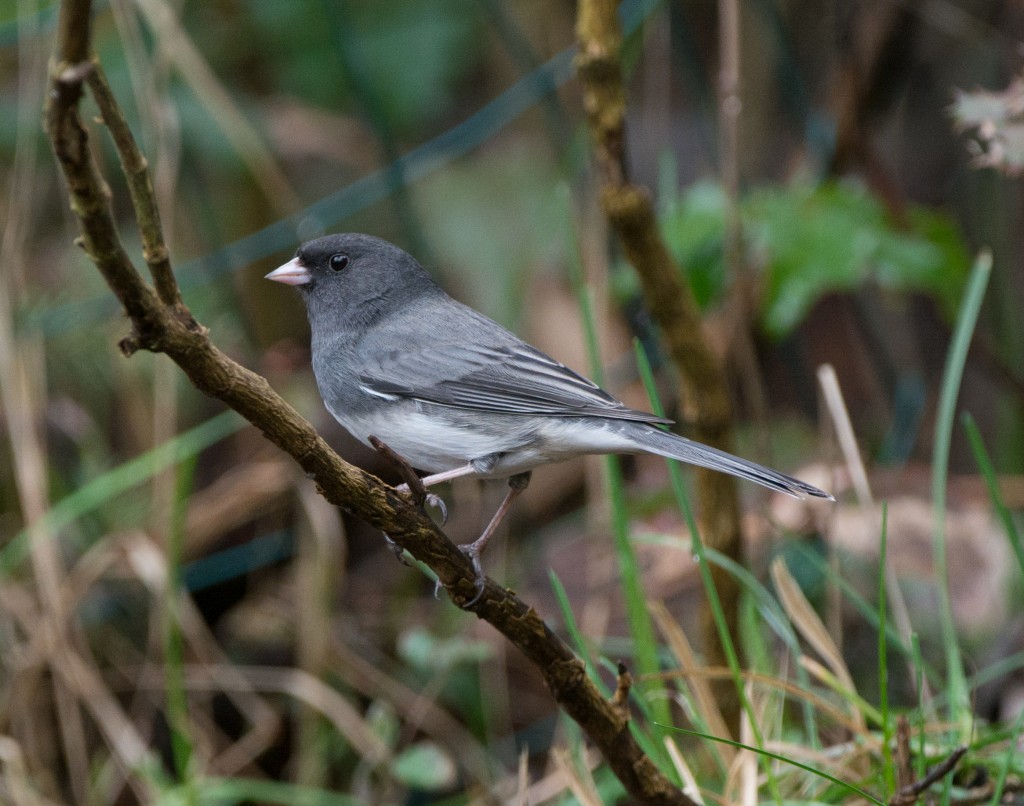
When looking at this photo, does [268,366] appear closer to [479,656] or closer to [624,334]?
[479,656]

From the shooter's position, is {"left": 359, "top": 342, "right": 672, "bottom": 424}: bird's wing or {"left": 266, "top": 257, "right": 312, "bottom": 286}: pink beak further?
{"left": 266, "top": 257, "right": 312, "bottom": 286}: pink beak

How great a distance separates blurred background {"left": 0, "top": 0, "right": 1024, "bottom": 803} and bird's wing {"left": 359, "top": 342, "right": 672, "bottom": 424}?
0.99ft

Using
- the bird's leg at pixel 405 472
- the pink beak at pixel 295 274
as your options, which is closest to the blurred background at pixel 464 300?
the pink beak at pixel 295 274

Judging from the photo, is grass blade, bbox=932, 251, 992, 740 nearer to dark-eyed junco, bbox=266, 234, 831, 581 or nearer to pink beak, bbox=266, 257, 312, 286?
dark-eyed junco, bbox=266, 234, 831, 581

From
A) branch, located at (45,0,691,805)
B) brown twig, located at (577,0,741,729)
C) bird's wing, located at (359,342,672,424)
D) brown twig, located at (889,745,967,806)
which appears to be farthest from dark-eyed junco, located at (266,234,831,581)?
brown twig, located at (889,745,967,806)

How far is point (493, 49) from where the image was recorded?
169 inches

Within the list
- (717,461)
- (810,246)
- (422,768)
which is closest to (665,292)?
(717,461)

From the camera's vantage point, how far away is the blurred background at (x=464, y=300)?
2738mm

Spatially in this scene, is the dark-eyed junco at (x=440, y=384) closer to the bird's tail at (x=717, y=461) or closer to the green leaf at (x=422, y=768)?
the bird's tail at (x=717, y=461)

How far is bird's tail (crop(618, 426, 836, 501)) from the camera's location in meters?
A: 1.49

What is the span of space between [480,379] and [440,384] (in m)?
0.07

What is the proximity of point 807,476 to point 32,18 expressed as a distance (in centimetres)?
233

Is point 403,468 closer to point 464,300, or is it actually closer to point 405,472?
point 405,472

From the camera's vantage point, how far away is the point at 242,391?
1081 mm
